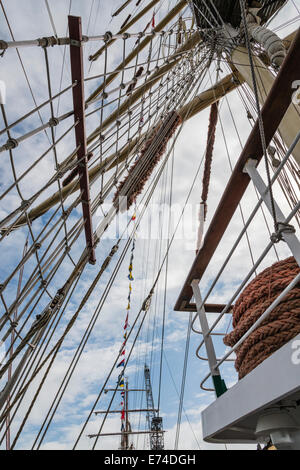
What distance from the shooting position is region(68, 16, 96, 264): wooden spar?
1771 mm

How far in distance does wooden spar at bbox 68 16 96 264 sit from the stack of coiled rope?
1450 millimetres

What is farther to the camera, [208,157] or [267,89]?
[208,157]

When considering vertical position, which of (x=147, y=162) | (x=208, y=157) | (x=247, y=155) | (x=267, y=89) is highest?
(x=208, y=157)

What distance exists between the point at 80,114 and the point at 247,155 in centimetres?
131

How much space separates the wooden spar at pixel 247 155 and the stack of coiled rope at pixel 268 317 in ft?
1.10

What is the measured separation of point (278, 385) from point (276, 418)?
23 centimetres

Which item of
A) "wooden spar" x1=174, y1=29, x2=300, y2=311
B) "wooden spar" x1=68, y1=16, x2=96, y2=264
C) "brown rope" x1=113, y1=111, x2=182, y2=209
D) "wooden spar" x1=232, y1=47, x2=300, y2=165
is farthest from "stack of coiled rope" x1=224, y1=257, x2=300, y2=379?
"brown rope" x1=113, y1=111, x2=182, y2=209

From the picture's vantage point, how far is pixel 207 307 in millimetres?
1917

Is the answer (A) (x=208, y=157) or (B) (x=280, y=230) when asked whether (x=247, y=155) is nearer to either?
(B) (x=280, y=230)

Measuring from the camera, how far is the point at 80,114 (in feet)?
6.81

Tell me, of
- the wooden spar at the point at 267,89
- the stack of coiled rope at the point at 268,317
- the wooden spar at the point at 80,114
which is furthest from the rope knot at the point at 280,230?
the wooden spar at the point at 80,114

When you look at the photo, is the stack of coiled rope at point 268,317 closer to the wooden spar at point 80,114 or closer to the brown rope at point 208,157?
the wooden spar at point 80,114

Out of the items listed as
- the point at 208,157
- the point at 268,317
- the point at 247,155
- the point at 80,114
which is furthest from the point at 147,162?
the point at 268,317
